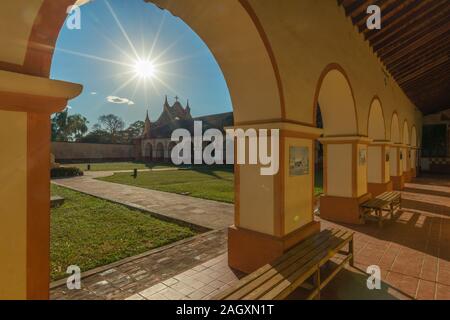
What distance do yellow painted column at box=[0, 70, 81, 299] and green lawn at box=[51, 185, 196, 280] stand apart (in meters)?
2.79

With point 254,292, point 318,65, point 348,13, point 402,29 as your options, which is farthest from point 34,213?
point 402,29

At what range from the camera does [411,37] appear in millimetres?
7949

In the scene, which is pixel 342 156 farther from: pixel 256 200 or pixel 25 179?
pixel 25 179

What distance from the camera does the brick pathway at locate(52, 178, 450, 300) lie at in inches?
131

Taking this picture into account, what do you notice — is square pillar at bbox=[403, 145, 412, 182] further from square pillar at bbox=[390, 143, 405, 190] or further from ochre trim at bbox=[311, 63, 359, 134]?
ochre trim at bbox=[311, 63, 359, 134]

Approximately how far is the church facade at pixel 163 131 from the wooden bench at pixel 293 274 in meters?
34.8

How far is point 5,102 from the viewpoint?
1.50m

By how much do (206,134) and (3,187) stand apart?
34.6 meters

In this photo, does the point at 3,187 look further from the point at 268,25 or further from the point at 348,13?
the point at 348,13

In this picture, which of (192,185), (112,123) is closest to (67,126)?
(112,123)

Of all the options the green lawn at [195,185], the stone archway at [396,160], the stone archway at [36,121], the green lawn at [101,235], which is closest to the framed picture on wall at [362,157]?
the green lawn at [195,185]

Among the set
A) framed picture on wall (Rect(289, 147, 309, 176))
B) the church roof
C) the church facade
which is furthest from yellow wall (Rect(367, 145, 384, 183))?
the church facade

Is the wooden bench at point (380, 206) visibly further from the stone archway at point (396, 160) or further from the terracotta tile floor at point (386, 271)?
the stone archway at point (396, 160)

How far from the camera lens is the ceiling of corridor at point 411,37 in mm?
6418
